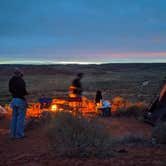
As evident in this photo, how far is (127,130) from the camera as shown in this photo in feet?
31.7

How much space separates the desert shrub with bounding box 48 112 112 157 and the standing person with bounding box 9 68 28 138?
5.65ft

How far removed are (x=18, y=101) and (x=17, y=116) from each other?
46 centimetres

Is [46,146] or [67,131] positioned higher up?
[67,131]

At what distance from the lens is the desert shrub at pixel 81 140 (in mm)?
5812

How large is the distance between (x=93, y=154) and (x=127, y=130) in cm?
405

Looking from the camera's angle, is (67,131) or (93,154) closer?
(93,154)

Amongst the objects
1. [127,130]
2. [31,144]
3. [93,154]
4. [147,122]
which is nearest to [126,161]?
[93,154]

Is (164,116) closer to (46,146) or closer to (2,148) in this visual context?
(46,146)

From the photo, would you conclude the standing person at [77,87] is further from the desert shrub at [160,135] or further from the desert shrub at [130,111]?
the desert shrub at [160,135]

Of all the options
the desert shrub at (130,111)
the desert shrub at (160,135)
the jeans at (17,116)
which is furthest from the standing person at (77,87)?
the desert shrub at (160,135)

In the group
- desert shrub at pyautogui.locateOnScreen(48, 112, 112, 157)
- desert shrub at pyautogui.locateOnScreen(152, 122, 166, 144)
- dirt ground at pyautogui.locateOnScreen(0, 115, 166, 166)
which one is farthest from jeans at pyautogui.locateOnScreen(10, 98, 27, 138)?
desert shrub at pyautogui.locateOnScreen(152, 122, 166, 144)

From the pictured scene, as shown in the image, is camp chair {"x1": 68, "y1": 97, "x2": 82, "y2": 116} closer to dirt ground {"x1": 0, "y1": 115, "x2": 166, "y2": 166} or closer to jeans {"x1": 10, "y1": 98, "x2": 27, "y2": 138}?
dirt ground {"x1": 0, "y1": 115, "x2": 166, "y2": 166}

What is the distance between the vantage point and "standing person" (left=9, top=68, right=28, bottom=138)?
7934 mm

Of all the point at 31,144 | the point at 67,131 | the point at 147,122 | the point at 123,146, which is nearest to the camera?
the point at 67,131
